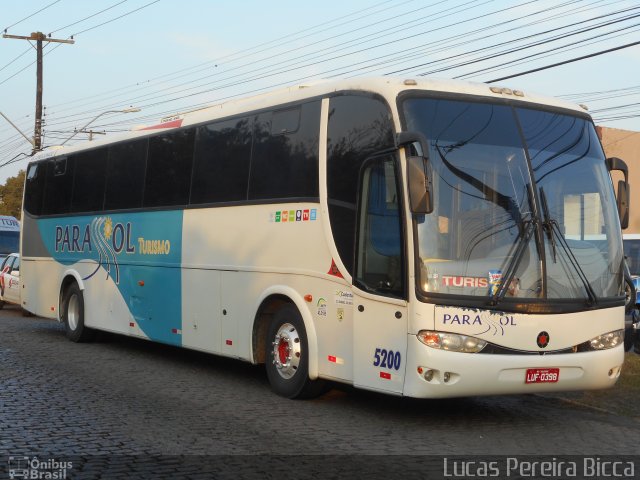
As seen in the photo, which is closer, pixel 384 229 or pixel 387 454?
pixel 387 454

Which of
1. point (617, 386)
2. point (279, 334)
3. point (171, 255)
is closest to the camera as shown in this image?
point (279, 334)

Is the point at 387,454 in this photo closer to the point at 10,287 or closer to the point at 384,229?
the point at 384,229

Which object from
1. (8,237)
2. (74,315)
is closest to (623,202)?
(74,315)

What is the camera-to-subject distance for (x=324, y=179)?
407 inches

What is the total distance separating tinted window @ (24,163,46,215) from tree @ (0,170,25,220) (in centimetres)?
5566

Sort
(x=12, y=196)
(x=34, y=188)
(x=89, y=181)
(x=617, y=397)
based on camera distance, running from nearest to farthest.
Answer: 1. (x=617, y=397)
2. (x=89, y=181)
3. (x=34, y=188)
4. (x=12, y=196)

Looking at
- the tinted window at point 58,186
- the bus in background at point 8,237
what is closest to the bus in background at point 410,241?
the tinted window at point 58,186

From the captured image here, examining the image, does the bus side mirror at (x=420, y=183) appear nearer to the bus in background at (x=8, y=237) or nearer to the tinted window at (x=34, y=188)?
the tinted window at (x=34, y=188)

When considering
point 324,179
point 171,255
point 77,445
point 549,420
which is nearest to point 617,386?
point 549,420

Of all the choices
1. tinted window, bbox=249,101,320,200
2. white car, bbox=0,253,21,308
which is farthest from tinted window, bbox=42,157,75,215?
tinted window, bbox=249,101,320,200

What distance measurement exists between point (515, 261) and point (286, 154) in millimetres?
3323

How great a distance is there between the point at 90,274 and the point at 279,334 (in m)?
6.41

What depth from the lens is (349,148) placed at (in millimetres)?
10008

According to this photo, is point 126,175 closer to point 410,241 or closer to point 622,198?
point 410,241
